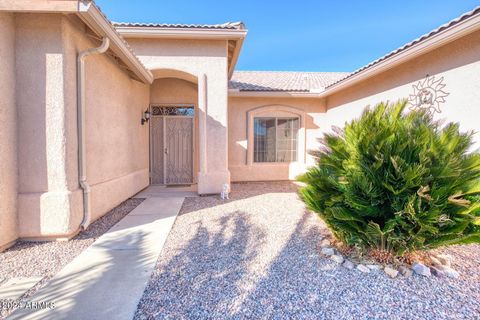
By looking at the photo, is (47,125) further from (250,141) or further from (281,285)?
(250,141)

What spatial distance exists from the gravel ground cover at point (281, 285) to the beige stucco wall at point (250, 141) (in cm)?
592

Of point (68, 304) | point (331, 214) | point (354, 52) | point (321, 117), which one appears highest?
point (354, 52)

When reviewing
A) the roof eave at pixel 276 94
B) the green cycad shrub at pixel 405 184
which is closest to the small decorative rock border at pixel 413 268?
the green cycad shrub at pixel 405 184

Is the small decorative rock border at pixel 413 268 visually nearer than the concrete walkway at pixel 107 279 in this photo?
No

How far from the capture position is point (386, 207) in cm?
324

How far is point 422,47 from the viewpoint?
536 cm

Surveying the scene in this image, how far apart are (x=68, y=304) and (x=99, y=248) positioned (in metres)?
1.47

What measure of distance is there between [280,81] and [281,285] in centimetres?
1117

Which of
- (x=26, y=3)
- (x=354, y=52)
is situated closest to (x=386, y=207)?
(x=26, y=3)

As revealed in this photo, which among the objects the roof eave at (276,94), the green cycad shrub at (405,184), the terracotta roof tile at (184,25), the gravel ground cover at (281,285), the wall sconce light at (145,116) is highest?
the terracotta roof tile at (184,25)

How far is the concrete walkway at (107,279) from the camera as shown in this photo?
93.4 inches

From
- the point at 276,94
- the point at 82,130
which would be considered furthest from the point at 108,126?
the point at 276,94

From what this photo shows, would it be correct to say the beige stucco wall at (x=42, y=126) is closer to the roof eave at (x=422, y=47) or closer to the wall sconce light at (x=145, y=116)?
the wall sconce light at (x=145, y=116)

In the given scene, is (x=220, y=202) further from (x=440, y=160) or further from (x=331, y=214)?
(x=440, y=160)
